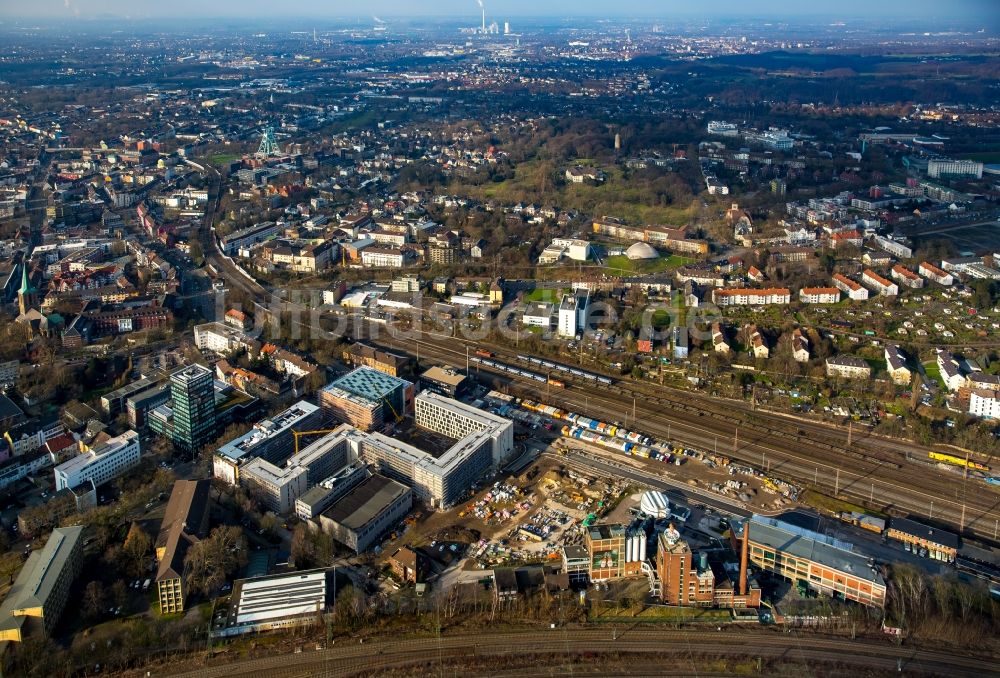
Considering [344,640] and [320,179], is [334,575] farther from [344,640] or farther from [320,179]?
[320,179]

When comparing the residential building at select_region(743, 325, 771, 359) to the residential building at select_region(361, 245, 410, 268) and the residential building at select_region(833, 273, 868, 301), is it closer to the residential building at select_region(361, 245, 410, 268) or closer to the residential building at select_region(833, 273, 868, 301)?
the residential building at select_region(833, 273, 868, 301)

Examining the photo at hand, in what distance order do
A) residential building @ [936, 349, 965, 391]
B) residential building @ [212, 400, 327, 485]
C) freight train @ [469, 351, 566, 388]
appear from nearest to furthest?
1. residential building @ [212, 400, 327, 485]
2. residential building @ [936, 349, 965, 391]
3. freight train @ [469, 351, 566, 388]

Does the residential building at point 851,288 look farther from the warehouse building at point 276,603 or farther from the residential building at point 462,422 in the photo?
the warehouse building at point 276,603

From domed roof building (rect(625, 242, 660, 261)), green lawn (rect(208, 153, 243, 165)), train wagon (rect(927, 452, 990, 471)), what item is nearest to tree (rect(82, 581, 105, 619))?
train wagon (rect(927, 452, 990, 471))

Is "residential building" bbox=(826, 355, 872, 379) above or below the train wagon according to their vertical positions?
above

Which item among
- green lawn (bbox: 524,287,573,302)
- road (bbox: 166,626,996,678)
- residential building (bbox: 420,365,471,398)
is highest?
green lawn (bbox: 524,287,573,302)
